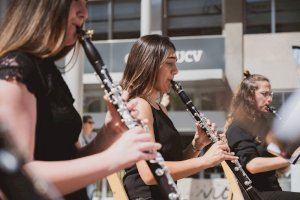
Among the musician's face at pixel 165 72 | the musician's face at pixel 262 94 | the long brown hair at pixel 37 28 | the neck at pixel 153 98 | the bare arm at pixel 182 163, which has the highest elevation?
the long brown hair at pixel 37 28

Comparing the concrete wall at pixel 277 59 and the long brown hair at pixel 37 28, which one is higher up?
the long brown hair at pixel 37 28

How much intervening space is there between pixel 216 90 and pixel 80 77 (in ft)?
14.6

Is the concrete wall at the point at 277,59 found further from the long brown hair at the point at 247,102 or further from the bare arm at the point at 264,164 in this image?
the bare arm at the point at 264,164

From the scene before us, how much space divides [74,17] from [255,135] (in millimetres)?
1924

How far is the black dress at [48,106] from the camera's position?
3.92 feet

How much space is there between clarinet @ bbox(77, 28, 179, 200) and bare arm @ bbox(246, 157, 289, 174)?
1510mm

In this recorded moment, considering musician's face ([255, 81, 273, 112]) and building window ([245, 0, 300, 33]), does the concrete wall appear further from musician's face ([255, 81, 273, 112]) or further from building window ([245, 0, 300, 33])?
musician's face ([255, 81, 273, 112])

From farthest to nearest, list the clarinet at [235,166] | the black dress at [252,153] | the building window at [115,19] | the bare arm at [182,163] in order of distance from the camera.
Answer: the building window at [115,19] < the black dress at [252,153] < the clarinet at [235,166] < the bare arm at [182,163]

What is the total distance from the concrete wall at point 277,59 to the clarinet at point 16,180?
32.1 ft

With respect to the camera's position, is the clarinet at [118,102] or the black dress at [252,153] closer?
the clarinet at [118,102]

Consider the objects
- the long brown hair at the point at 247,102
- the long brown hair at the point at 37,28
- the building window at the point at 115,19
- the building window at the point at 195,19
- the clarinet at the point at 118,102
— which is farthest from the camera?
the building window at the point at 115,19

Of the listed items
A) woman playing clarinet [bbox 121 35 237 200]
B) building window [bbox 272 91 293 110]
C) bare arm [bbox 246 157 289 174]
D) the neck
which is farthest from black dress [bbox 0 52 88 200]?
building window [bbox 272 91 293 110]

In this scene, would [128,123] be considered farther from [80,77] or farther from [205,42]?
[205,42]

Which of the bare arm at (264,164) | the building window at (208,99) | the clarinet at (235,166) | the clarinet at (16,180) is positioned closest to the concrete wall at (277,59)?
the building window at (208,99)
